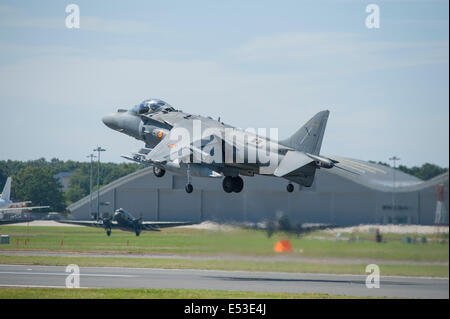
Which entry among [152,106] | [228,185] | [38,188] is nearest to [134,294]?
[228,185]

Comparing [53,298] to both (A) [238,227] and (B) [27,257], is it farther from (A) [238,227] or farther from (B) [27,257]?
(B) [27,257]

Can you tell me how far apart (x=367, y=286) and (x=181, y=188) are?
19.5 metres

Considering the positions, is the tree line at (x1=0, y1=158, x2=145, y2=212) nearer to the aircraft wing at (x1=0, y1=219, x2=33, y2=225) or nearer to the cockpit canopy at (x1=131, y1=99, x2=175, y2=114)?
the aircraft wing at (x1=0, y1=219, x2=33, y2=225)

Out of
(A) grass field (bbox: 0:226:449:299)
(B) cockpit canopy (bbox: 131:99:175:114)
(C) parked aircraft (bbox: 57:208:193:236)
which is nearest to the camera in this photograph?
(A) grass field (bbox: 0:226:449:299)

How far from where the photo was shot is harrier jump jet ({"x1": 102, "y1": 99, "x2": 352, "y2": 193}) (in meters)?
36.8

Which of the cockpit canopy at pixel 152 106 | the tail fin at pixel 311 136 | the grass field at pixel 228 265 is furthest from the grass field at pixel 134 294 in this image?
the cockpit canopy at pixel 152 106

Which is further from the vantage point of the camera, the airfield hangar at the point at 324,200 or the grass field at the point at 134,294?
the airfield hangar at the point at 324,200

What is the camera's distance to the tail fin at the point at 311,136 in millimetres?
36719

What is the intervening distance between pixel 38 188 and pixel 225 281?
2042cm

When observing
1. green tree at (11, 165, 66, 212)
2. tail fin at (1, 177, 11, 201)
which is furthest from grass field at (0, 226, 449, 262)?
tail fin at (1, 177, 11, 201)

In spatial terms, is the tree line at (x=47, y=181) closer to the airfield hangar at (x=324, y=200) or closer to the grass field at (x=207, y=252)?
the grass field at (x=207, y=252)

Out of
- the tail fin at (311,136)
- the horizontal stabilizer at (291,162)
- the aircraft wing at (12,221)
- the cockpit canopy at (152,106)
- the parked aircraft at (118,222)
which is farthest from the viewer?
the parked aircraft at (118,222)

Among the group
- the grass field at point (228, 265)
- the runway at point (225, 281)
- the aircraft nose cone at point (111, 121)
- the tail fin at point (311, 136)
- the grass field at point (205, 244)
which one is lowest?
the runway at point (225, 281)

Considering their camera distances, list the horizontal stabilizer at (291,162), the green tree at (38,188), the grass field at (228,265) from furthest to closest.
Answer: the green tree at (38,188) < the grass field at (228,265) < the horizontal stabilizer at (291,162)
